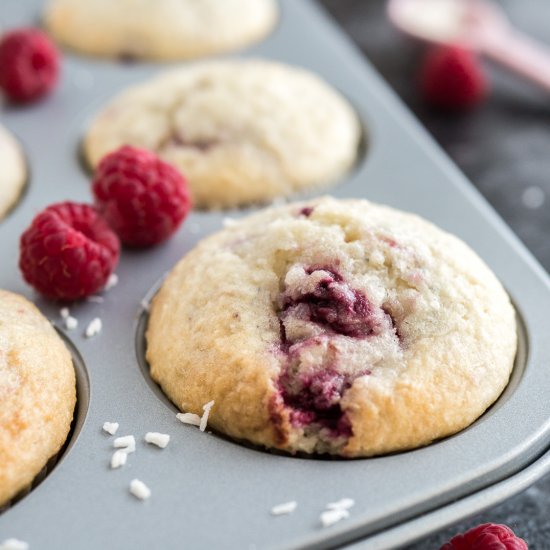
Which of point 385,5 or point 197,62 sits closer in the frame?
point 197,62

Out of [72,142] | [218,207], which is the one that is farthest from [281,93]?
[72,142]

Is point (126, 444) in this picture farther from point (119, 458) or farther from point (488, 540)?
point (488, 540)

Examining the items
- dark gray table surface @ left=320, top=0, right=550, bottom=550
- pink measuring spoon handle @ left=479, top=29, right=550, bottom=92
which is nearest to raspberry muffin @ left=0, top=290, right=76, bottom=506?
dark gray table surface @ left=320, top=0, right=550, bottom=550

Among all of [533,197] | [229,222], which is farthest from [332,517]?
[533,197]

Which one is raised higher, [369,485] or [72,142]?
[369,485]

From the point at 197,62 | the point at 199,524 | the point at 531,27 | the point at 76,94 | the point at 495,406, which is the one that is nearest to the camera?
the point at 199,524

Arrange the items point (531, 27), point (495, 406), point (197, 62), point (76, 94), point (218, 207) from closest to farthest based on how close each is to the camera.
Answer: point (495, 406)
point (218, 207)
point (76, 94)
point (197, 62)
point (531, 27)

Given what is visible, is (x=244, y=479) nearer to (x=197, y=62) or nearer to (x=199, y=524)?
(x=199, y=524)
